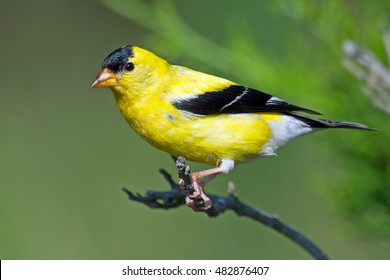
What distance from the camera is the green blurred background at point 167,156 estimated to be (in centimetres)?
202

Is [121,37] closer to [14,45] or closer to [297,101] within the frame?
[14,45]

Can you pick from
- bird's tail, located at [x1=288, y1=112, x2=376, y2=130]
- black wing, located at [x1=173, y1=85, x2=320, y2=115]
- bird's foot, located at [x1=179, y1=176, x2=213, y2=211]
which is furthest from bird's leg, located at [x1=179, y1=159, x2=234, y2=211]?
bird's tail, located at [x1=288, y1=112, x2=376, y2=130]

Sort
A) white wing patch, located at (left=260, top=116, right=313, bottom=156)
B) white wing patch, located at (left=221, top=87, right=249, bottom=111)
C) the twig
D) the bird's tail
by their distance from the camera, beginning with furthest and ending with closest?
1. white wing patch, located at (left=260, top=116, right=313, bottom=156)
2. white wing patch, located at (left=221, top=87, right=249, bottom=111)
3. the bird's tail
4. the twig

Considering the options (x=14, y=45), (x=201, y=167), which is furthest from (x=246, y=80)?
Result: (x=14, y=45)

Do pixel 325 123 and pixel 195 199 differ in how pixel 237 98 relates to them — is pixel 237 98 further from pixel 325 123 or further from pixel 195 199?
pixel 195 199

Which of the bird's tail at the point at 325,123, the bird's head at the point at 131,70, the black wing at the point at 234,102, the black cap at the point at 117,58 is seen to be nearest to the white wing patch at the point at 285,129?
the bird's tail at the point at 325,123

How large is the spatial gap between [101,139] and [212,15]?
1613 mm

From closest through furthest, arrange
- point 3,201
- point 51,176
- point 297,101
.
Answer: point 297,101 < point 3,201 < point 51,176

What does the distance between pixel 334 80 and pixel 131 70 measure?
55 cm

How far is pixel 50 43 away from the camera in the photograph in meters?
5.13

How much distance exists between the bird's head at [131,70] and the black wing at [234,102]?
0.11m

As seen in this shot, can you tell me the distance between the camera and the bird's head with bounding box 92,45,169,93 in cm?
203

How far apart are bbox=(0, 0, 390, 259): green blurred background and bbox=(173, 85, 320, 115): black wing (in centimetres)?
3

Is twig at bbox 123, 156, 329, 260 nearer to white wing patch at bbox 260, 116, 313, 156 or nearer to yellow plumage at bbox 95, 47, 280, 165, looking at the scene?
yellow plumage at bbox 95, 47, 280, 165
